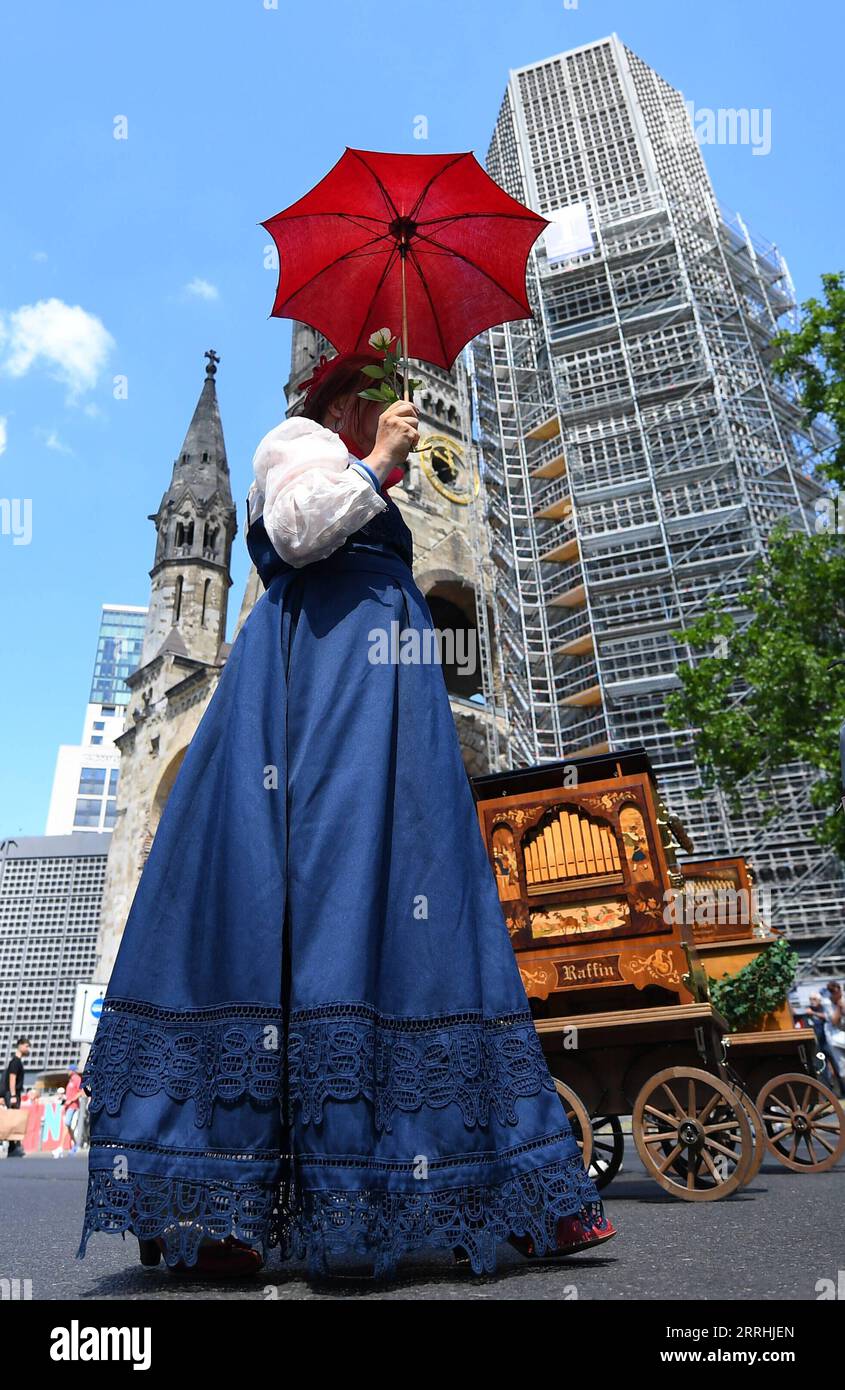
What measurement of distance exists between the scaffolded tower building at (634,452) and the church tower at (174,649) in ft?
32.6

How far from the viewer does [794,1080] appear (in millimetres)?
5867

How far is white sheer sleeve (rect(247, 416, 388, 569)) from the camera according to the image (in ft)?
8.09

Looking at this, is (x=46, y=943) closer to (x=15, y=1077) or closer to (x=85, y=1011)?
(x=85, y=1011)

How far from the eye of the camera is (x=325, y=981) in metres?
2.08

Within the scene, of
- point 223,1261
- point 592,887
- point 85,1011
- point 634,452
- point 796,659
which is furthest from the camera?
point 634,452

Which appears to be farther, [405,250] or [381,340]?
[405,250]

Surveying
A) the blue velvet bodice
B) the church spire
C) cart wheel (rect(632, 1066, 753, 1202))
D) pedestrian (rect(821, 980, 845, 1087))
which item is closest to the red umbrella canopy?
the blue velvet bodice

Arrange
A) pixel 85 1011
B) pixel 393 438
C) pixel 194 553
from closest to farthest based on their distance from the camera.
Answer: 1. pixel 393 438
2. pixel 85 1011
3. pixel 194 553

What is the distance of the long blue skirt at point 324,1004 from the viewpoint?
194 cm

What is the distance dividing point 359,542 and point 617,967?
2.64m

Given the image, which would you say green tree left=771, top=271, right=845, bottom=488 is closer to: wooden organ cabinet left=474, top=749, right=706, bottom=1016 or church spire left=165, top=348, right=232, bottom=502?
wooden organ cabinet left=474, top=749, right=706, bottom=1016

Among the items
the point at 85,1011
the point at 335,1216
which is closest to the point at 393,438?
the point at 335,1216

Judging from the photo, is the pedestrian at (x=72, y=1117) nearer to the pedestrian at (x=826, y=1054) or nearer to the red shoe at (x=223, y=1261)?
the pedestrian at (x=826, y=1054)

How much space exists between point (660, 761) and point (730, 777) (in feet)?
35.7
